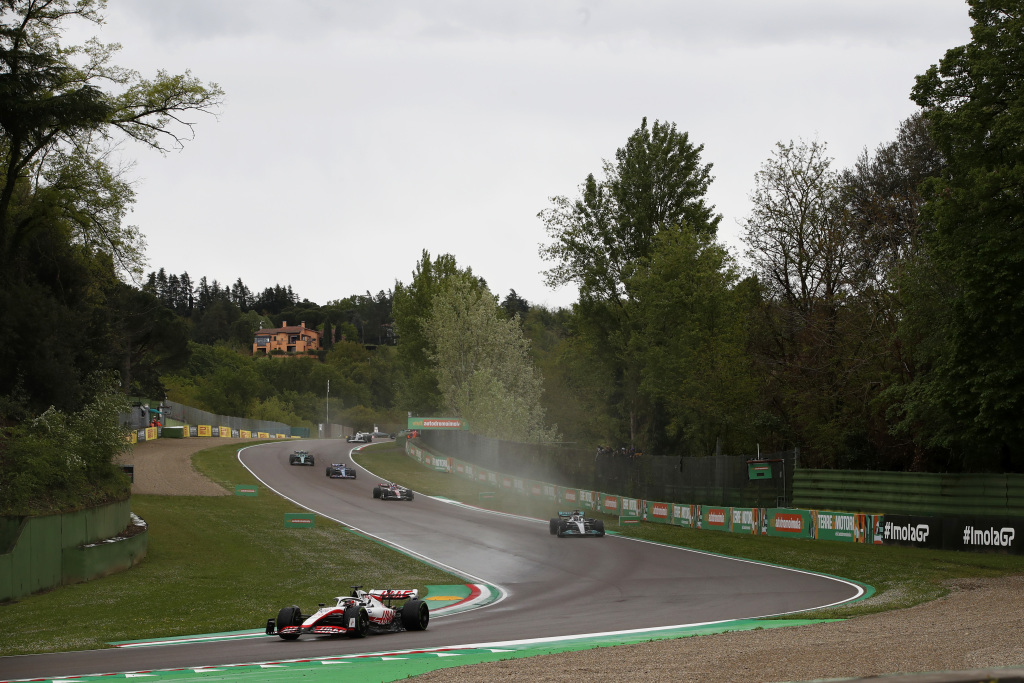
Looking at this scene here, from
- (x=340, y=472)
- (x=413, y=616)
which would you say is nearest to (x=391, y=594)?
(x=413, y=616)

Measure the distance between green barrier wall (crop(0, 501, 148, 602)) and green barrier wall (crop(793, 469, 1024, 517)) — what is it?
24.4m

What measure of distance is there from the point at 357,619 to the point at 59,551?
12.1m

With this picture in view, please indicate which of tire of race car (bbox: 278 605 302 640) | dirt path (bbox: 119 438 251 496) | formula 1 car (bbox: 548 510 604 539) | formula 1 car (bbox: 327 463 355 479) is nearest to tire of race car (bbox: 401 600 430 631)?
tire of race car (bbox: 278 605 302 640)

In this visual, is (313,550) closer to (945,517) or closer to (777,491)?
(777,491)

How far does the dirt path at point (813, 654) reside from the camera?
10312 millimetres

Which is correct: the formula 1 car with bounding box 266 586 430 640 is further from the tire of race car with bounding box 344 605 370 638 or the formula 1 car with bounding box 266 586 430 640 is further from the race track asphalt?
the race track asphalt

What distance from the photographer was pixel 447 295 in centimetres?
8425

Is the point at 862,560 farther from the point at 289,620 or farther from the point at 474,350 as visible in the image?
the point at 474,350

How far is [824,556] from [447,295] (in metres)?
58.9

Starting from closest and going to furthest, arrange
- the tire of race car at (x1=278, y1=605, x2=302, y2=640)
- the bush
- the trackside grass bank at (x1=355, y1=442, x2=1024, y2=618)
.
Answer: the tire of race car at (x1=278, y1=605, x2=302, y2=640) < the trackside grass bank at (x1=355, y1=442, x2=1024, y2=618) < the bush

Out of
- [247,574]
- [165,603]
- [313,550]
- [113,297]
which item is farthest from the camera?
[113,297]

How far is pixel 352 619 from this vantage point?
51.1 ft

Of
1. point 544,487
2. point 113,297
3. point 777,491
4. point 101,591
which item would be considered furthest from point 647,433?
point 113,297

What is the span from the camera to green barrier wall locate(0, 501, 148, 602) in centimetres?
2108
